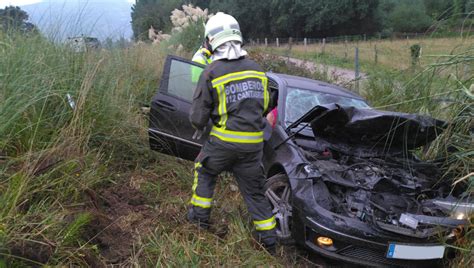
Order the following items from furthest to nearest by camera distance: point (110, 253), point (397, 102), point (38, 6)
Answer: point (38, 6), point (397, 102), point (110, 253)

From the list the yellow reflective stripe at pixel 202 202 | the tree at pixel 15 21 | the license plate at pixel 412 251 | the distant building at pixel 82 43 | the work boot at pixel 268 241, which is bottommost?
the work boot at pixel 268 241

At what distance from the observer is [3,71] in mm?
3447

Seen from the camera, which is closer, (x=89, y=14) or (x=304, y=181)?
(x=304, y=181)

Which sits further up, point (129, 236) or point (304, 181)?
point (304, 181)

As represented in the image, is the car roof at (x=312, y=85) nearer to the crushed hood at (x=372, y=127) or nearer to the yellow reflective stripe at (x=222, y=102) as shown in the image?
the crushed hood at (x=372, y=127)

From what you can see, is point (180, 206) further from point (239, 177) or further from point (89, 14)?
point (89, 14)

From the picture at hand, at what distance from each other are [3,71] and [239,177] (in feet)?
7.08

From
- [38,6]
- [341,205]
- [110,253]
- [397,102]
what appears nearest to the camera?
[110,253]

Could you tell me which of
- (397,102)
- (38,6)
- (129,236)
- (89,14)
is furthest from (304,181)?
(38,6)

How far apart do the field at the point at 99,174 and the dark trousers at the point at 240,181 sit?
17cm

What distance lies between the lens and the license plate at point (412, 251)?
288 centimetres

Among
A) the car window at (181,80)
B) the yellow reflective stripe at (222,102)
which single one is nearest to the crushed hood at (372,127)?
the yellow reflective stripe at (222,102)

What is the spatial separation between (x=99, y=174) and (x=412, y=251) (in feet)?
8.64

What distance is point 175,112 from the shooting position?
4453 mm
